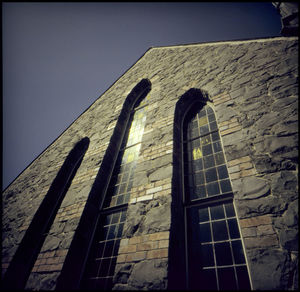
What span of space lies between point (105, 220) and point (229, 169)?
7.71 ft

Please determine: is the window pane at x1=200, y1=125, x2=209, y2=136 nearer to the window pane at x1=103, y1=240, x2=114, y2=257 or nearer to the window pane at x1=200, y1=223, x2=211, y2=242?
the window pane at x1=200, y1=223, x2=211, y2=242

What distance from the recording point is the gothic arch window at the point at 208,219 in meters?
2.04

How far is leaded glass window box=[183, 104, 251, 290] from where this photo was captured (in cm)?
203

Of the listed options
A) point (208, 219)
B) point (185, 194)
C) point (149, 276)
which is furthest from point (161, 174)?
point (149, 276)

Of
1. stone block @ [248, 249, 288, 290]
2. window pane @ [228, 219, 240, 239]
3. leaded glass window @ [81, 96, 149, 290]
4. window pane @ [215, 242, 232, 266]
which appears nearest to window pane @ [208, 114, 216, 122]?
leaded glass window @ [81, 96, 149, 290]

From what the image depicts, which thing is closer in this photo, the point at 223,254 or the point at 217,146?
the point at 223,254

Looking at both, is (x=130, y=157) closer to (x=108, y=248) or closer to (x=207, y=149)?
(x=207, y=149)

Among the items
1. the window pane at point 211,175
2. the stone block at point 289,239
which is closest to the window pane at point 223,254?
the stone block at point 289,239

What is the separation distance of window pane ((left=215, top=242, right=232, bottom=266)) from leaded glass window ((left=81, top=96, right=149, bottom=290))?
1.50 meters

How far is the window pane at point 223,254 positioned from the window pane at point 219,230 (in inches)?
2.7

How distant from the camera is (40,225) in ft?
13.8

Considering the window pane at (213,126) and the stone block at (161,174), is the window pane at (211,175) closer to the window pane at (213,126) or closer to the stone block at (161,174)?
the stone block at (161,174)

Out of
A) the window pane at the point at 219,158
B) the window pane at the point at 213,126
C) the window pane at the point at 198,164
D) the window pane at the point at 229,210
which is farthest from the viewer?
the window pane at the point at 213,126

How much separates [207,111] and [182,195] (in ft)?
6.62
